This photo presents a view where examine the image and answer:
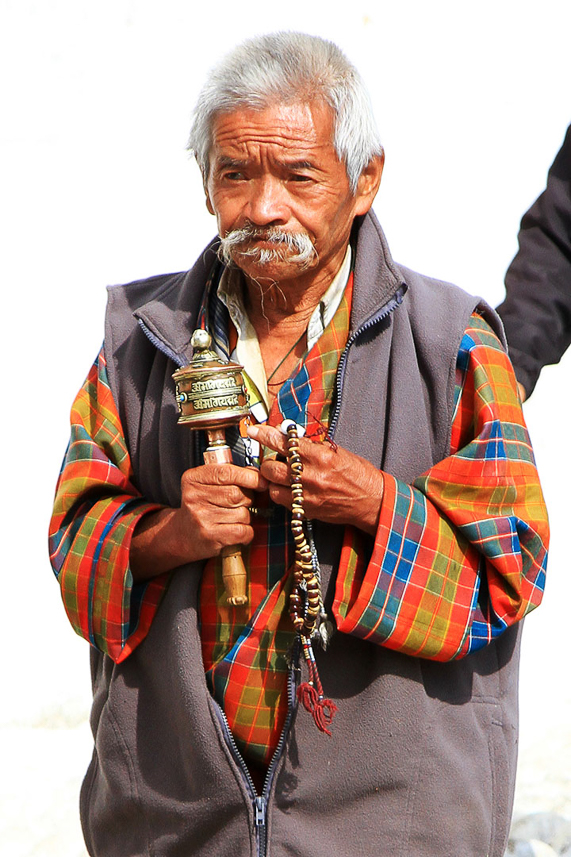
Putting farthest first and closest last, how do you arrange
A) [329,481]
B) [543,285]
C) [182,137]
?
[182,137] < [543,285] < [329,481]

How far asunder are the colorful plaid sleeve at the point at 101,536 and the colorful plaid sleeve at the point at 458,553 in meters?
0.50

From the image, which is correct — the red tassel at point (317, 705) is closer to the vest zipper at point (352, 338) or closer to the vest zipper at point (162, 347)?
the vest zipper at point (352, 338)

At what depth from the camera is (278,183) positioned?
7.29ft

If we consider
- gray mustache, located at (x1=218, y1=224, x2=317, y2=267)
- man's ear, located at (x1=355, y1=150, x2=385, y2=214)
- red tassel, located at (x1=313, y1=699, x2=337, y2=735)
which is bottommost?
red tassel, located at (x1=313, y1=699, x2=337, y2=735)

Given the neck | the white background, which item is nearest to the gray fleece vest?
the neck

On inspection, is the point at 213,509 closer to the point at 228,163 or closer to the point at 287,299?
the point at 287,299

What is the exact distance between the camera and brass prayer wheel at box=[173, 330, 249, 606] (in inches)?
83.1

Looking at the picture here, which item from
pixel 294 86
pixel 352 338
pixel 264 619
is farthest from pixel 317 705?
pixel 294 86

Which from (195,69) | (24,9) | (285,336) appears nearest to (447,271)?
(195,69)

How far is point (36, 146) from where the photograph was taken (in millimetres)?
8039

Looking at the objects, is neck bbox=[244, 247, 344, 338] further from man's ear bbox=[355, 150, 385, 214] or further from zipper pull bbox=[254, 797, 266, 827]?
zipper pull bbox=[254, 797, 266, 827]

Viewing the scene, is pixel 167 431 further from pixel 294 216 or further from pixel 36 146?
pixel 36 146

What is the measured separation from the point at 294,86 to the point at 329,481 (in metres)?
0.84

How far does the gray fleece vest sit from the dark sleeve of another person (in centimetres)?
80
